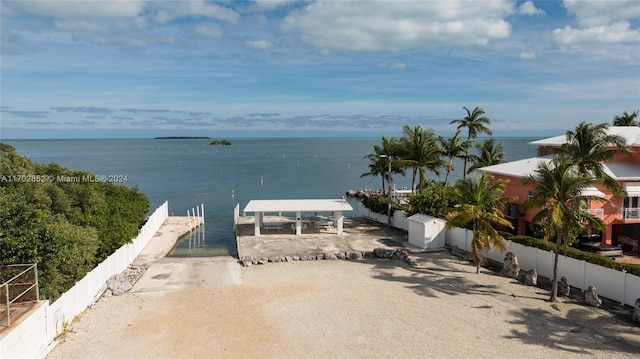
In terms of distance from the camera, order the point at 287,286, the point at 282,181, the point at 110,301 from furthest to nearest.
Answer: the point at 282,181 → the point at 287,286 → the point at 110,301

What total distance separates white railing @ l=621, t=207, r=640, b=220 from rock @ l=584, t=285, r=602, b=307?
1064cm

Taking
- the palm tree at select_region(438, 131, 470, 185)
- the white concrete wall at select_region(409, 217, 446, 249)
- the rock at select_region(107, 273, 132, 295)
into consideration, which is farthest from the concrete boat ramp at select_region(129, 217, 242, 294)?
the palm tree at select_region(438, 131, 470, 185)

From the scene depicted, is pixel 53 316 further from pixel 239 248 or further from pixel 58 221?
pixel 239 248

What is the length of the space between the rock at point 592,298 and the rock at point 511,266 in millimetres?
3561

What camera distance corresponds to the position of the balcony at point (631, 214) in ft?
84.4

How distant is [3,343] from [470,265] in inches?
801

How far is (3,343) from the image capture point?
476 inches

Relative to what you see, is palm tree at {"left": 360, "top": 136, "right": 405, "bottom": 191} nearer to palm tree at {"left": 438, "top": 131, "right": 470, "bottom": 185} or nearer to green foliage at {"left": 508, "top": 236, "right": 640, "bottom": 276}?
palm tree at {"left": 438, "top": 131, "right": 470, "bottom": 185}

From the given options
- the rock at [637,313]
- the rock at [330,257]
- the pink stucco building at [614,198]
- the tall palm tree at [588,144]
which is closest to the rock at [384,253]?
the rock at [330,257]

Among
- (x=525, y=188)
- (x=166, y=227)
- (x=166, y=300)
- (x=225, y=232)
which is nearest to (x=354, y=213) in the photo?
(x=225, y=232)

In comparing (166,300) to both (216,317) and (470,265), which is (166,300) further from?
(470,265)

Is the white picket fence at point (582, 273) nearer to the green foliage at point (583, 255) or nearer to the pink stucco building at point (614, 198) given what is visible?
the green foliage at point (583, 255)

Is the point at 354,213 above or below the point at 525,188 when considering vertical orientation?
below

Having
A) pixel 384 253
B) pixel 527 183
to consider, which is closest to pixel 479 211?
pixel 527 183
